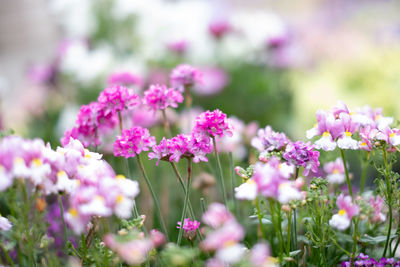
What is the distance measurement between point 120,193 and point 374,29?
4.13 metres

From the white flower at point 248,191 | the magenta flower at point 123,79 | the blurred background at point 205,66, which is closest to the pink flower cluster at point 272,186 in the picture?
the white flower at point 248,191

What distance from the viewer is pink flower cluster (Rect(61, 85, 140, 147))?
805 mm

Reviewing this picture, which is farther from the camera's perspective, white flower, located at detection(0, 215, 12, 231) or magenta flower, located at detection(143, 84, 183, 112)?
magenta flower, located at detection(143, 84, 183, 112)

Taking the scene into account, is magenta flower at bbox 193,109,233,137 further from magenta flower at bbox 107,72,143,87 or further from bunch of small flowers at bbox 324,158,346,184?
magenta flower at bbox 107,72,143,87

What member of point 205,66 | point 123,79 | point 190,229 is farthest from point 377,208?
point 205,66

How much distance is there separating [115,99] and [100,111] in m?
0.04

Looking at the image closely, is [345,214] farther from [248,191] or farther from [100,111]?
[100,111]

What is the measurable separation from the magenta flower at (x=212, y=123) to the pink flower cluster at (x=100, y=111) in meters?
0.16

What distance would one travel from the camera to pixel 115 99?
2.66 feet

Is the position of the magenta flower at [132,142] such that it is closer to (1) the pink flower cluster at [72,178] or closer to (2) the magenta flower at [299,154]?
(1) the pink flower cluster at [72,178]

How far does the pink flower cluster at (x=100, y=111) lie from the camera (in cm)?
81

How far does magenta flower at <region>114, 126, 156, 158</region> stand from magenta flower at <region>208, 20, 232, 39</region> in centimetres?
155

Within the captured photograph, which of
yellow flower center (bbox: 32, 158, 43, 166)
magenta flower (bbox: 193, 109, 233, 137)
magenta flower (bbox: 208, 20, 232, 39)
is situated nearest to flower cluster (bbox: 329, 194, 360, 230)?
magenta flower (bbox: 193, 109, 233, 137)

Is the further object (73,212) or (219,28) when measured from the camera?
(219,28)
